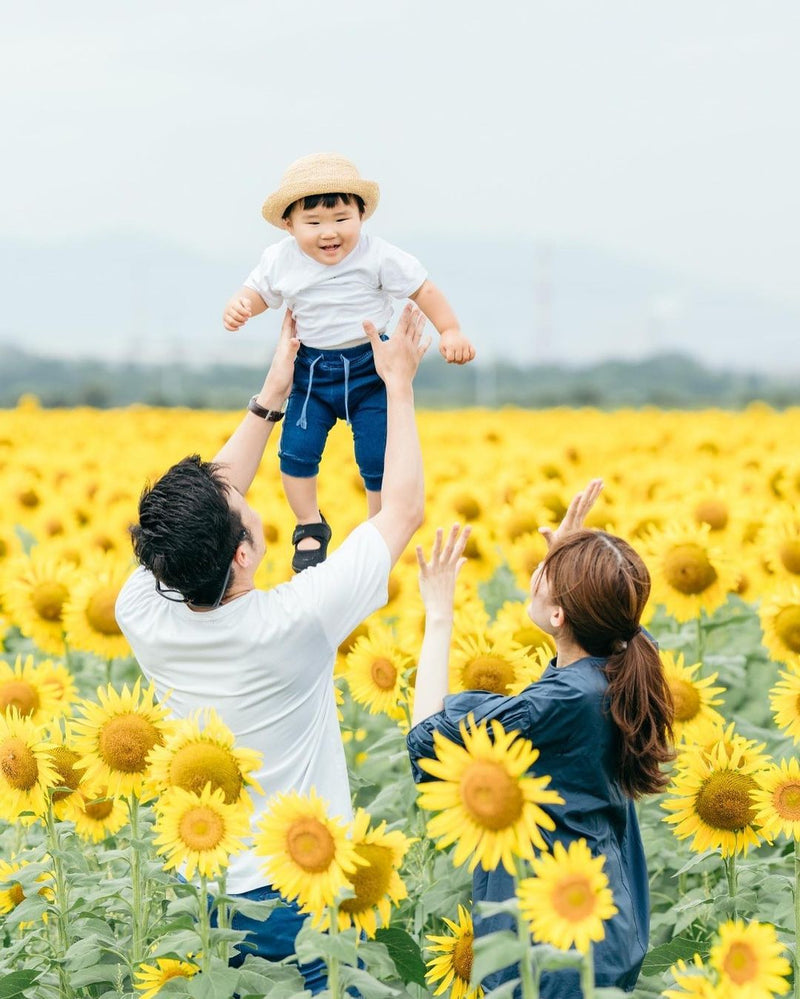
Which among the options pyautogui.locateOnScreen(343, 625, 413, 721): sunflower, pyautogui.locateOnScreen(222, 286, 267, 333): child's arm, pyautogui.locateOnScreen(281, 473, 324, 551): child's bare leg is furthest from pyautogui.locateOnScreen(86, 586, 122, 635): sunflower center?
pyautogui.locateOnScreen(222, 286, 267, 333): child's arm

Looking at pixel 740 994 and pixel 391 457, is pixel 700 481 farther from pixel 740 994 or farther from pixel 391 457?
pixel 740 994

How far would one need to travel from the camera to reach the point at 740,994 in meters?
2.39

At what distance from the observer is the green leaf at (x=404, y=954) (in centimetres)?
320

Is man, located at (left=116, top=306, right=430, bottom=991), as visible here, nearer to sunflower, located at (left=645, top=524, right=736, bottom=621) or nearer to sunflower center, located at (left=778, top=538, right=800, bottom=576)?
sunflower, located at (left=645, top=524, right=736, bottom=621)

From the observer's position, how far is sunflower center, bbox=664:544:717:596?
18.9 ft

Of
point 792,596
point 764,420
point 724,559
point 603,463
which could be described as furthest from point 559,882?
point 764,420

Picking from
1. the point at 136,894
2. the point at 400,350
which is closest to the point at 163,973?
the point at 136,894

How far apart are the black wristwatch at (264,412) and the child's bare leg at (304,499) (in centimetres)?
22

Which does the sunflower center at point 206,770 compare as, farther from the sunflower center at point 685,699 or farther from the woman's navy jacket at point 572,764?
the sunflower center at point 685,699

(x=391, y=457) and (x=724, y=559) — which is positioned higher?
(x=391, y=457)

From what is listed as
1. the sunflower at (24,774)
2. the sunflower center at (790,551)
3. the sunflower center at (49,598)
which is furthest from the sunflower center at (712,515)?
the sunflower at (24,774)

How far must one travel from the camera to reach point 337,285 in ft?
12.4

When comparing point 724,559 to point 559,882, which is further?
point 724,559

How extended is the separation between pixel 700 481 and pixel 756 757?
5.07 metres
